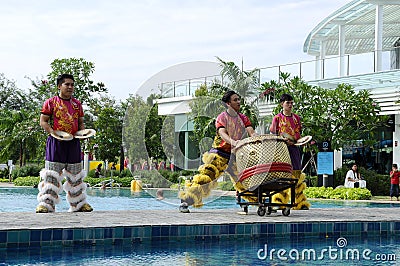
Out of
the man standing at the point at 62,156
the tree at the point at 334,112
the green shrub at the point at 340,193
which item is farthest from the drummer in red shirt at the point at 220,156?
the tree at the point at 334,112

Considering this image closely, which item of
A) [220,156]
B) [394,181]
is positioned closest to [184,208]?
[220,156]

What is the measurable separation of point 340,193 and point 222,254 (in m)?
14.0

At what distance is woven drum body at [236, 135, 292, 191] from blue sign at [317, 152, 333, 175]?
12713 mm

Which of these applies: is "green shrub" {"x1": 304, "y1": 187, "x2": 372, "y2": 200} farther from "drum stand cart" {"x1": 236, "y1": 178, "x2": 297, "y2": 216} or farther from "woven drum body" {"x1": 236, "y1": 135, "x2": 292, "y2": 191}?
"woven drum body" {"x1": 236, "y1": 135, "x2": 292, "y2": 191}

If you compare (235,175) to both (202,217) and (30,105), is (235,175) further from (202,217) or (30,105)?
(30,105)

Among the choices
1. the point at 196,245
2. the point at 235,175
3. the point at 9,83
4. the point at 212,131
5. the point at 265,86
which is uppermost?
the point at 9,83

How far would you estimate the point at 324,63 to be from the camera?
2514cm

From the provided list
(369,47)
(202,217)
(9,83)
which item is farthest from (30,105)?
(202,217)

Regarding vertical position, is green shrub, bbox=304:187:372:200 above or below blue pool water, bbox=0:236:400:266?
above

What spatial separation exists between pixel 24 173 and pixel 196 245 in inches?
1060

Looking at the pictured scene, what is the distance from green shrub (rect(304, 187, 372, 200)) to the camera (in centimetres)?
1916

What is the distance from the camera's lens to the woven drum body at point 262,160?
331 inches

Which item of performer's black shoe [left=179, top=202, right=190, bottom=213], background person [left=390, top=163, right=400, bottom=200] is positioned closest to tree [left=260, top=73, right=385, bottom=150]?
background person [left=390, top=163, right=400, bottom=200]

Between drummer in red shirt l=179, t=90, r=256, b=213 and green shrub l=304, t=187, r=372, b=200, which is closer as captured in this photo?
drummer in red shirt l=179, t=90, r=256, b=213
